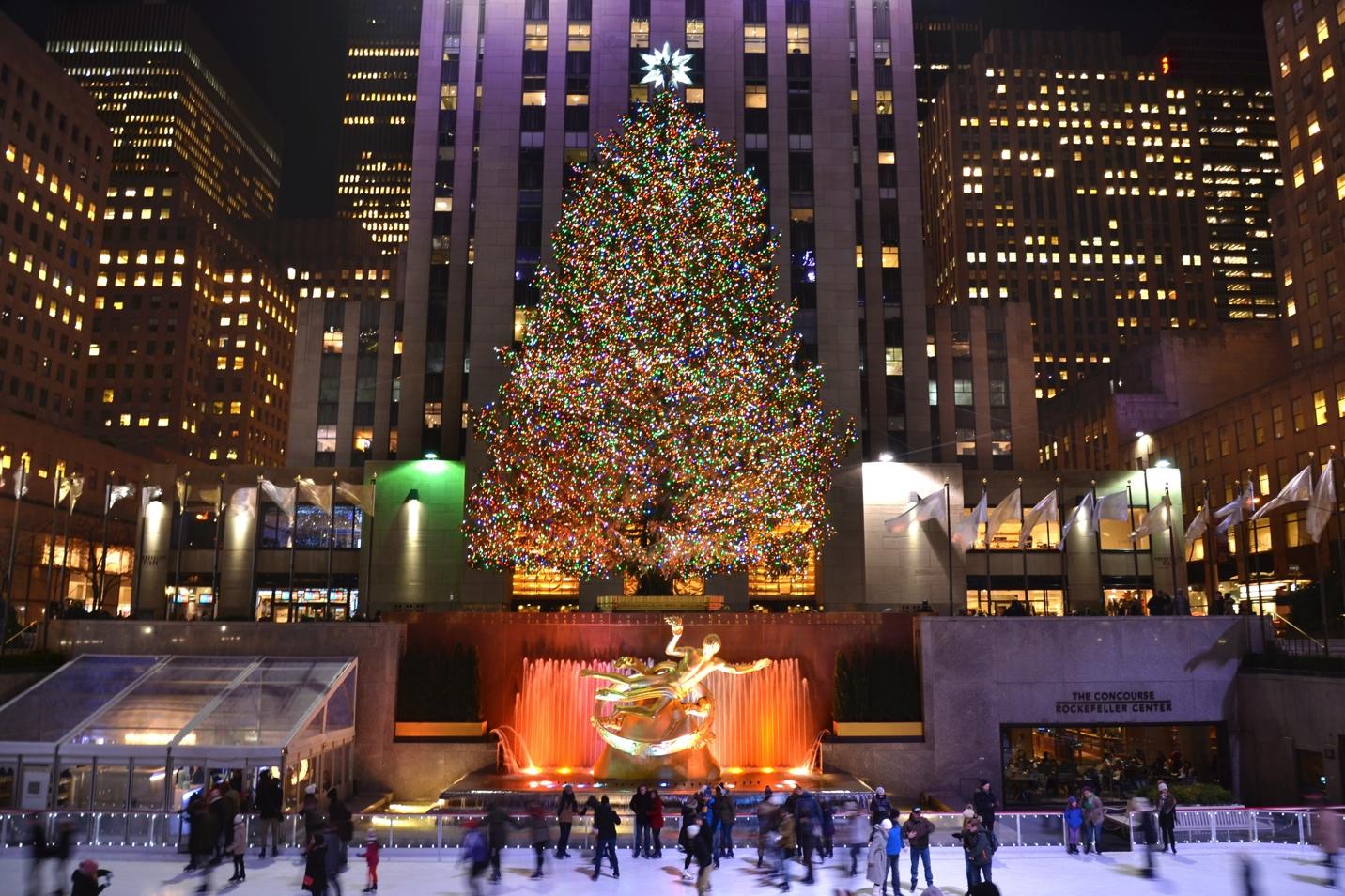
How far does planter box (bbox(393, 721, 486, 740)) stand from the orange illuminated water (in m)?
1.58

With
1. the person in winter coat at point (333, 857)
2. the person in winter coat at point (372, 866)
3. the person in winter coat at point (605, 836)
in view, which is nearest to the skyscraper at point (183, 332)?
the person in winter coat at point (372, 866)

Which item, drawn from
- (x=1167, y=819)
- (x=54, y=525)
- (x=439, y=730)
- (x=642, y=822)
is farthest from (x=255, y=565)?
(x=1167, y=819)

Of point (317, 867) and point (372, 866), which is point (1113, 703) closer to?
point (372, 866)

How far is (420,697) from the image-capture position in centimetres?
3117

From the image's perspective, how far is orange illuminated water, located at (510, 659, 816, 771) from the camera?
31.4m

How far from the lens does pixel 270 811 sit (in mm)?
22000

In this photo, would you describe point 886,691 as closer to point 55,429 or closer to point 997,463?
point 997,463

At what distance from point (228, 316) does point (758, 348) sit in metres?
117

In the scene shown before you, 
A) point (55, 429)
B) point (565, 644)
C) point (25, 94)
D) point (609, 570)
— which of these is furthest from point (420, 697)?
point (25, 94)

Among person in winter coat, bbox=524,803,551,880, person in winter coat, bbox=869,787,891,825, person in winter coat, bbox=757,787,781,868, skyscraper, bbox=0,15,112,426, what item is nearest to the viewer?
person in winter coat, bbox=524,803,551,880

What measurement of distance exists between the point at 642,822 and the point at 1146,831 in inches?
387

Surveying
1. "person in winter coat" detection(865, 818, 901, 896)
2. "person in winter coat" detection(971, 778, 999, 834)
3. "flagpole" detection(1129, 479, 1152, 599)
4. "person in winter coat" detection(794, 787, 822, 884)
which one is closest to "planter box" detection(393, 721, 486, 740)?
"person in winter coat" detection(794, 787, 822, 884)

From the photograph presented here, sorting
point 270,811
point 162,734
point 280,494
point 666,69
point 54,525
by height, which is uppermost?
point 666,69

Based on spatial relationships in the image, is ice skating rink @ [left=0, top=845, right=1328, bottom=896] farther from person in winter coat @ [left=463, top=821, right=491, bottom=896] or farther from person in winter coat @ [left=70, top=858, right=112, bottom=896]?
person in winter coat @ [left=70, top=858, right=112, bottom=896]
